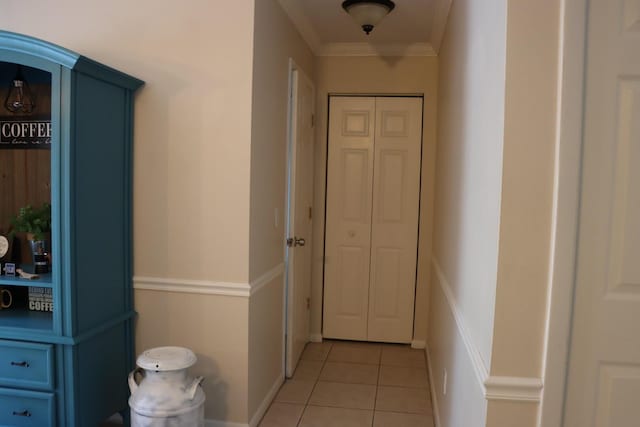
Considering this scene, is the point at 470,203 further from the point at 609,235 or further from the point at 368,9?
the point at 368,9

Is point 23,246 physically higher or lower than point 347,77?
lower

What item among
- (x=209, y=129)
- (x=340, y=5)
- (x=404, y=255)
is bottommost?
(x=404, y=255)

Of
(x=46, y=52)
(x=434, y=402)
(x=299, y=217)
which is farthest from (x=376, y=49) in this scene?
(x=434, y=402)

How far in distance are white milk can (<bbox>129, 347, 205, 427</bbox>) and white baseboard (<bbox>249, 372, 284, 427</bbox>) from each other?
50cm

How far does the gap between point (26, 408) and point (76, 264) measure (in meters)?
0.70

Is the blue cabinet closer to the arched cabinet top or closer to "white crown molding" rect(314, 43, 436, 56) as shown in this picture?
the arched cabinet top

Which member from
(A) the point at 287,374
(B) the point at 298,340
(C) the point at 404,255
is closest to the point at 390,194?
(C) the point at 404,255

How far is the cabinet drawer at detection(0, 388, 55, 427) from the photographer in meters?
2.15

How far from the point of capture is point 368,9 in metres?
2.88

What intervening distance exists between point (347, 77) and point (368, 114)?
36 cm

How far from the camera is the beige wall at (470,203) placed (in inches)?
57.5

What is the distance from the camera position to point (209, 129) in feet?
8.11

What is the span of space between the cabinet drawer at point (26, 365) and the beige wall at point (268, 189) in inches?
36.8

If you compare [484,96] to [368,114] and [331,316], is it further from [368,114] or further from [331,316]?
[331,316]
